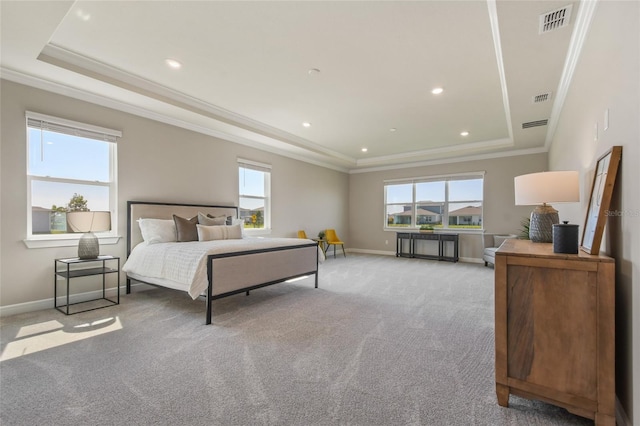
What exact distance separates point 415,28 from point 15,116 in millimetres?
4233

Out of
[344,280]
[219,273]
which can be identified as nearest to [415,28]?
[219,273]

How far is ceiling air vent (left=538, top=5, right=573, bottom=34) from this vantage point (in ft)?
7.31

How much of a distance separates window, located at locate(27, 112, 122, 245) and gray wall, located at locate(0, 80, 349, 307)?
0.30 ft

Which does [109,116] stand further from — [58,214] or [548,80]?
[548,80]

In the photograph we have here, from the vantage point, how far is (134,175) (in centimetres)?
420

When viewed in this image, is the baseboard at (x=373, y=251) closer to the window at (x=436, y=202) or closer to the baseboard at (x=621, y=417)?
the window at (x=436, y=202)

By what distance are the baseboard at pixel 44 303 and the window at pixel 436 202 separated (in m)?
6.63

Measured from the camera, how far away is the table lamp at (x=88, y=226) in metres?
3.27

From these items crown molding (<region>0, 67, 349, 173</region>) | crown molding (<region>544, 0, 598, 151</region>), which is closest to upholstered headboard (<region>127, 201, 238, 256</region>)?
crown molding (<region>0, 67, 349, 173</region>)

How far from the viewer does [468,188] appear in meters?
7.23

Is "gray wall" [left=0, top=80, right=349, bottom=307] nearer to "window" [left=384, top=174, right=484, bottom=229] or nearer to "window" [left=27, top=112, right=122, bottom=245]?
"window" [left=27, top=112, right=122, bottom=245]

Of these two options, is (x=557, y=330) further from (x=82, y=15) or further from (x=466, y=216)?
(x=466, y=216)

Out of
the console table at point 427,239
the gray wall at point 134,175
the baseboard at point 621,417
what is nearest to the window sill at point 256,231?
the gray wall at point 134,175

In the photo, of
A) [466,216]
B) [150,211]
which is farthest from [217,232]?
[466,216]
